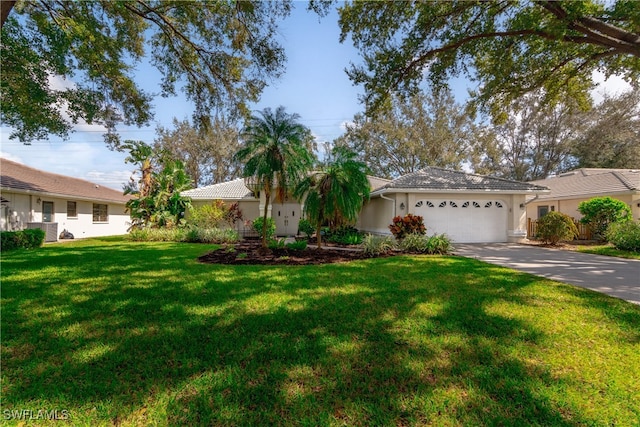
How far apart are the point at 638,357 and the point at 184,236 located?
15.4 meters

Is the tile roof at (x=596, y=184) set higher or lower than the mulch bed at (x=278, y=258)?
higher

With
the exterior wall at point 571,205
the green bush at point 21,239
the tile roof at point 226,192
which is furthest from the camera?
the tile roof at point 226,192

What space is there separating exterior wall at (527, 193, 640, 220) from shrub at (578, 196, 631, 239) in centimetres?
126

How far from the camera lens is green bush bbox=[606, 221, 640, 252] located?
10.5 meters

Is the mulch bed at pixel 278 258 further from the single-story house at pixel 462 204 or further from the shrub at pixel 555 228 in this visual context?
the shrub at pixel 555 228

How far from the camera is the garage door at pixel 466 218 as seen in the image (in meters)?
13.7

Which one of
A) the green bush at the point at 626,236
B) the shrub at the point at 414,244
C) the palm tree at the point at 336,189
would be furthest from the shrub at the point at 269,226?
the green bush at the point at 626,236

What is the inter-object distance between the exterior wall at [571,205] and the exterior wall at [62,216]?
28.3 metres

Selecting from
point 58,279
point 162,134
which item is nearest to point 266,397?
point 58,279

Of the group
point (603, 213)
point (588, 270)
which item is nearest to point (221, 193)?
point (588, 270)

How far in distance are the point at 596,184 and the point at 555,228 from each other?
779 cm

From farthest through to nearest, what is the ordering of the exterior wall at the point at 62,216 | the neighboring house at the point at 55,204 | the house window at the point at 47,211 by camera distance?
the house window at the point at 47,211, the neighboring house at the point at 55,204, the exterior wall at the point at 62,216

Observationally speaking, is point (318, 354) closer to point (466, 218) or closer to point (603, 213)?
point (466, 218)

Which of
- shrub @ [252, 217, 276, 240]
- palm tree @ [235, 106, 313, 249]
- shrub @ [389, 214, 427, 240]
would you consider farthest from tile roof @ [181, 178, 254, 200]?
shrub @ [389, 214, 427, 240]
